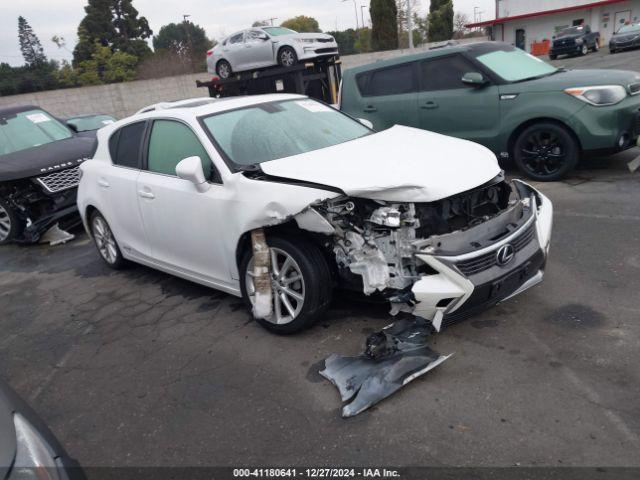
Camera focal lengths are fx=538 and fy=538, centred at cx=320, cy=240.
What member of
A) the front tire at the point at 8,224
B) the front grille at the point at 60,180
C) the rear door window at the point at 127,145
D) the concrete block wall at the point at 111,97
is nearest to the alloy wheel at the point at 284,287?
the rear door window at the point at 127,145

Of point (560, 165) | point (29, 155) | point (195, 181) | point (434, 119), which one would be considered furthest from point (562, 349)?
point (29, 155)

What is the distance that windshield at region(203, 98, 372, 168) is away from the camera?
4.09m

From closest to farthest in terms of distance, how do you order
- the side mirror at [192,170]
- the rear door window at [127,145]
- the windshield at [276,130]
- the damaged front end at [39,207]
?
the side mirror at [192,170] < the windshield at [276,130] < the rear door window at [127,145] < the damaged front end at [39,207]

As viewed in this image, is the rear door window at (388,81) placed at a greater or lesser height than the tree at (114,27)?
lesser

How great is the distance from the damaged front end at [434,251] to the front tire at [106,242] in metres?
2.94

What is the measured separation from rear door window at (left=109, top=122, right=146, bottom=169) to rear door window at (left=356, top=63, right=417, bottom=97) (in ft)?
13.4

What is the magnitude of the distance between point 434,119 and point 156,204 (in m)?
4.41

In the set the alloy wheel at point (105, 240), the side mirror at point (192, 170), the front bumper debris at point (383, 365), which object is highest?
the side mirror at point (192, 170)

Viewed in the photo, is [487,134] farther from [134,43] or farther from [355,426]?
[134,43]

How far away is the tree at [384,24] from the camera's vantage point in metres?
38.1

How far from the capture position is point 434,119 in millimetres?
7461

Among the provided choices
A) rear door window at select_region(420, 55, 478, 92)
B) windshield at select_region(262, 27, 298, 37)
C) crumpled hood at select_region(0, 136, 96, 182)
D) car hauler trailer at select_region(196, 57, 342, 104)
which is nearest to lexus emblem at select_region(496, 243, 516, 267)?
rear door window at select_region(420, 55, 478, 92)

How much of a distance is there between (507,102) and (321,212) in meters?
4.36

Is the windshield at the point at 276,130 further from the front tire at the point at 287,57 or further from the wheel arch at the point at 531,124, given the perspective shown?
the front tire at the point at 287,57
